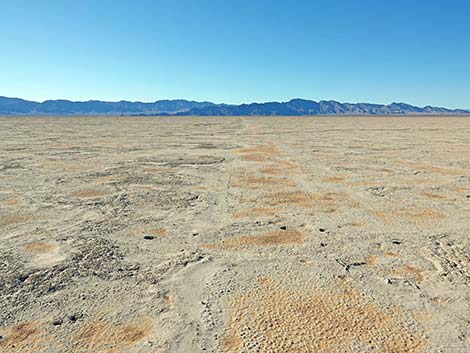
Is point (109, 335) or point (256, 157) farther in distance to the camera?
point (256, 157)

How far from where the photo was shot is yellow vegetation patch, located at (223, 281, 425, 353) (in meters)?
3.41

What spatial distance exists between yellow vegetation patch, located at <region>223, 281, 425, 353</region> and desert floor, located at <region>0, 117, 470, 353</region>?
17 mm

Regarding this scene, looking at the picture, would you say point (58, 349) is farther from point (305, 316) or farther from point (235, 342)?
point (305, 316)

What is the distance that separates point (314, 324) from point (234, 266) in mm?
1595

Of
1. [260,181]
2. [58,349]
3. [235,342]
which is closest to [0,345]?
[58,349]

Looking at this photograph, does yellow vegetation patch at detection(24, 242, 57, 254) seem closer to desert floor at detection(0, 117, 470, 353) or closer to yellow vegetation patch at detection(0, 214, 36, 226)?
desert floor at detection(0, 117, 470, 353)

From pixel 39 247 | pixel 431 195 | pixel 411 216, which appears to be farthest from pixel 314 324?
pixel 431 195

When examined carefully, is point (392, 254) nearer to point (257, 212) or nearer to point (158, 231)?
point (257, 212)

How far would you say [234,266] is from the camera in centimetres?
512

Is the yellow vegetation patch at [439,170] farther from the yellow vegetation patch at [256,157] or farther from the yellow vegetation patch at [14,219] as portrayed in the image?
the yellow vegetation patch at [14,219]

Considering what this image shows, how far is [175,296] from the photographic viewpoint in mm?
4312

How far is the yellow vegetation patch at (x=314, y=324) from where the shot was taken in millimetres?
3414

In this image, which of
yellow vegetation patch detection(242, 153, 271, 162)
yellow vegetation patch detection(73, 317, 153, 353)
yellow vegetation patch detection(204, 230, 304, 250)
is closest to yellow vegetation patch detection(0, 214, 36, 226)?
yellow vegetation patch detection(204, 230, 304, 250)

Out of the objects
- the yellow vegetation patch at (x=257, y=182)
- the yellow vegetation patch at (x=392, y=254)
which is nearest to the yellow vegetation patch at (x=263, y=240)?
the yellow vegetation patch at (x=392, y=254)
